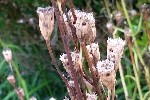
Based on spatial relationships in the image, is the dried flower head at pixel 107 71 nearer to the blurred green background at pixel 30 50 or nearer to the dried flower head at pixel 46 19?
the dried flower head at pixel 46 19

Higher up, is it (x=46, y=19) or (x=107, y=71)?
(x=46, y=19)

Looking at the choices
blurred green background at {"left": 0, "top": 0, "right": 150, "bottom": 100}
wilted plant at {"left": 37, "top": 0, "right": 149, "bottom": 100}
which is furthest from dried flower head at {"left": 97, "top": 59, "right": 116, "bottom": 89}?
blurred green background at {"left": 0, "top": 0, "right": 150, "bottom": 100}

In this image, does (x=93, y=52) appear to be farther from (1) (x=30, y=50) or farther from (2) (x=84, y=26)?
(1) (x=30, y=50)

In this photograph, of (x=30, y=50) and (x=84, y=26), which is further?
(x=30, y=50)

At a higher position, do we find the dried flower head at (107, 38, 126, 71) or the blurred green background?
the blurred green background

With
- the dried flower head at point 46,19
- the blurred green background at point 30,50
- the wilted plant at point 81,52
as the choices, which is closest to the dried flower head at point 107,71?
the wilted plant at point 81,52

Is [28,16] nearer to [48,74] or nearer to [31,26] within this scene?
[31,26]

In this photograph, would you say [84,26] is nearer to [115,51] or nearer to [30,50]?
[115,51]

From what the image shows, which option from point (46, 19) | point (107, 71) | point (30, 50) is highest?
point (30, 50)

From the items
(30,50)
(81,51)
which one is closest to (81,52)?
(81,51)

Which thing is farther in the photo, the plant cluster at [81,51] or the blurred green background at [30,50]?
the blurred green background at [30,50]

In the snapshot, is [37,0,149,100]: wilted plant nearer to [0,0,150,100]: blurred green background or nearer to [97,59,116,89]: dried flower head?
[97,59,116,89]: dried flower head

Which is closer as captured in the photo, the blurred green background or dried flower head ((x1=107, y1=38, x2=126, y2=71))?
dried flower head ((x1=107, y1=38, x2=126, y2=71))
